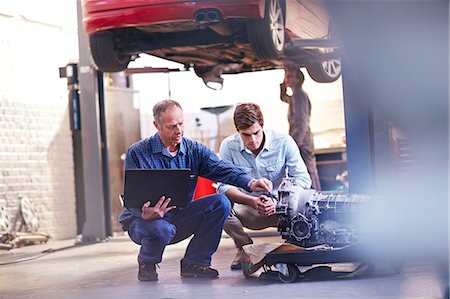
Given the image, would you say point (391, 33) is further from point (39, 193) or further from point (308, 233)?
point (39, 193)

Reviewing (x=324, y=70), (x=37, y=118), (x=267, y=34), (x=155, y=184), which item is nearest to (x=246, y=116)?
(x=155, y=184)

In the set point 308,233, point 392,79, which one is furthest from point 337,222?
point 392,79

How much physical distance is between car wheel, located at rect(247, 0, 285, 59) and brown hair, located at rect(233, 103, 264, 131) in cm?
109

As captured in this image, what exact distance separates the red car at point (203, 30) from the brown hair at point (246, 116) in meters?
0.81

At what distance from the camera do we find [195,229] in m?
3.54

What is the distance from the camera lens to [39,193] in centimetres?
613

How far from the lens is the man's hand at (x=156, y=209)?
330cm

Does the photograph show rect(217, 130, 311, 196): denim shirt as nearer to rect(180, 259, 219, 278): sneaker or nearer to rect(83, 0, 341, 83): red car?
rect(180, 259, 219, 278): sneaker

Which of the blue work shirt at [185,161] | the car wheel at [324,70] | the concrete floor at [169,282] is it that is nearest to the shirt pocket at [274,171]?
the blue work shirt at [185,161]

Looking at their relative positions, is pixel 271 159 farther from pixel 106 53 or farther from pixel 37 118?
pixel 37 118

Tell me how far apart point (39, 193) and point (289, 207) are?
3.26 m

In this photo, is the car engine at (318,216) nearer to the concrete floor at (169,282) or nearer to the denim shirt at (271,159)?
the concrete floor at (169,282)

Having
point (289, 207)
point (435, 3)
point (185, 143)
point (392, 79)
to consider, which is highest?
point (435, 3)

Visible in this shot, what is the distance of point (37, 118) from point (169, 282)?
304 cm
